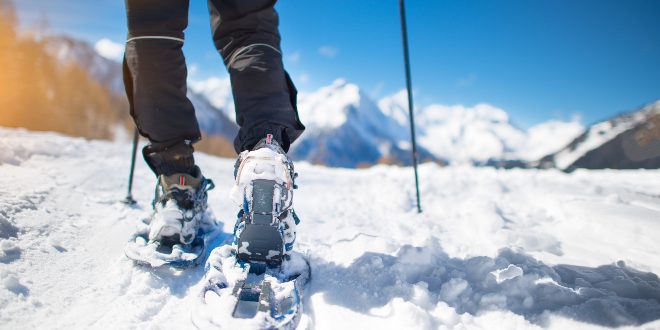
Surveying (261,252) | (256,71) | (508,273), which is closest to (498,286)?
(508,273)

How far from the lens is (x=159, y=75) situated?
4.18ft

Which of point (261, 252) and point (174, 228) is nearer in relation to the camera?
point (261, 252)

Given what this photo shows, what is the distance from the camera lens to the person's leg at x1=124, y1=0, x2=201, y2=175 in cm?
125

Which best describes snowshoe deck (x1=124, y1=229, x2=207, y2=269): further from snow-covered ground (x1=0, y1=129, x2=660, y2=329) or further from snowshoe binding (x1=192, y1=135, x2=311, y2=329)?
snowshoe binding (x1=192, y1=135, x2=311, y2=329)

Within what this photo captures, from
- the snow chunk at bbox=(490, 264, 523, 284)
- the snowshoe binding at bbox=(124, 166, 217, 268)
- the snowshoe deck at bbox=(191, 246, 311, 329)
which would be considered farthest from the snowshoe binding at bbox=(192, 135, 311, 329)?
the snow chunk at bbox=(490, 264, 523, 284)

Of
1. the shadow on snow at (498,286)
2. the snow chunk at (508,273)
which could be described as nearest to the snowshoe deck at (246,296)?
the shadow on snow at (498,286)

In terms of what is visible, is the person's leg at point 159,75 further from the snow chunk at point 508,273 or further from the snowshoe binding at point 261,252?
the snow chunk at point 508,273

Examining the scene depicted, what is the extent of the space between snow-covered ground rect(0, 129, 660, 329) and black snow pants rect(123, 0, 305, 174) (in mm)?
538

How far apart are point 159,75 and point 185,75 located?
114mm

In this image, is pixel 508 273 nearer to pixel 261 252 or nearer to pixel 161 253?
pixel 261 252

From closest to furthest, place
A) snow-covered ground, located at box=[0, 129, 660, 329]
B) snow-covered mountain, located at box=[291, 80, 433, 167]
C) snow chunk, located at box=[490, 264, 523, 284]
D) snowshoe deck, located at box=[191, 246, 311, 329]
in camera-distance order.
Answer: snowshoe deck, located at box=[191, 246, 311, 329] < snow-covered ground, located at box=[0, 129, 660, 329] < snow chunk, located at box=[490, 264, 523, 284] < snow-covered mountain, located at box=[291, 80, 433, 167]

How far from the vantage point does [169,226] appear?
1339 mm

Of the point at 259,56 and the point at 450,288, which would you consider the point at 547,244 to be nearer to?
the point at 450,288

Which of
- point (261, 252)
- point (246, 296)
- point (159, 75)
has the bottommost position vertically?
point (246, 296)
